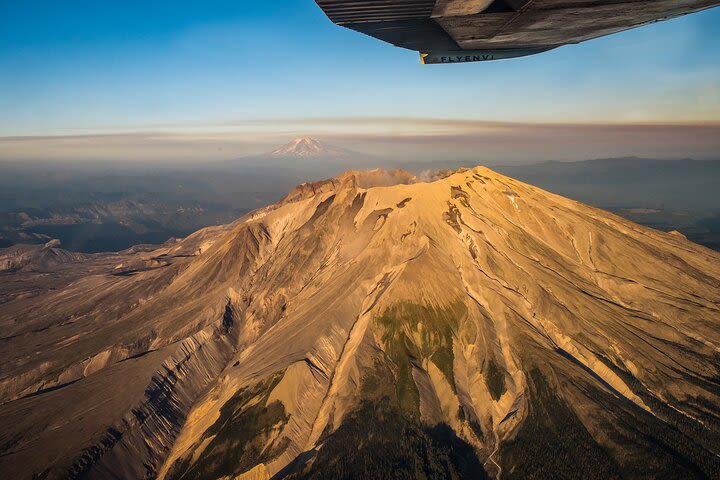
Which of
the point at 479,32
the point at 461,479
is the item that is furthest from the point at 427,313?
the point at 479,32

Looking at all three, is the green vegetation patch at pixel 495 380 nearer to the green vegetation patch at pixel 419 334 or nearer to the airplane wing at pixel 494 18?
the green vegetation patch at pixel 419 334

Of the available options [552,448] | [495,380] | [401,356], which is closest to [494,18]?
[552,448]

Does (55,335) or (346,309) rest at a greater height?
(346,309)

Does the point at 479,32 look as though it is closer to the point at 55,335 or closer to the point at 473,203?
the point at 473,203

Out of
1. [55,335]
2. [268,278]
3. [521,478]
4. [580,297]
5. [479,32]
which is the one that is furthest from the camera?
[268,278]

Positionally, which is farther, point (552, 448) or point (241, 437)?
point (241, 437)

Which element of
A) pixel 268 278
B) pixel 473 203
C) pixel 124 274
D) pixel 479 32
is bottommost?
pixel 124 274

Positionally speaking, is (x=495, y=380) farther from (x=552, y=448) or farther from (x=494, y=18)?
(x=494, y=18)

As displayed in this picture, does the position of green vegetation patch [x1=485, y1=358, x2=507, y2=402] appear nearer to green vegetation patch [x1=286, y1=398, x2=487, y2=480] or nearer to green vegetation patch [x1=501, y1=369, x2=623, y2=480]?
green vegetation patch [x1=501, y1=369, x2=623, y2=480]
